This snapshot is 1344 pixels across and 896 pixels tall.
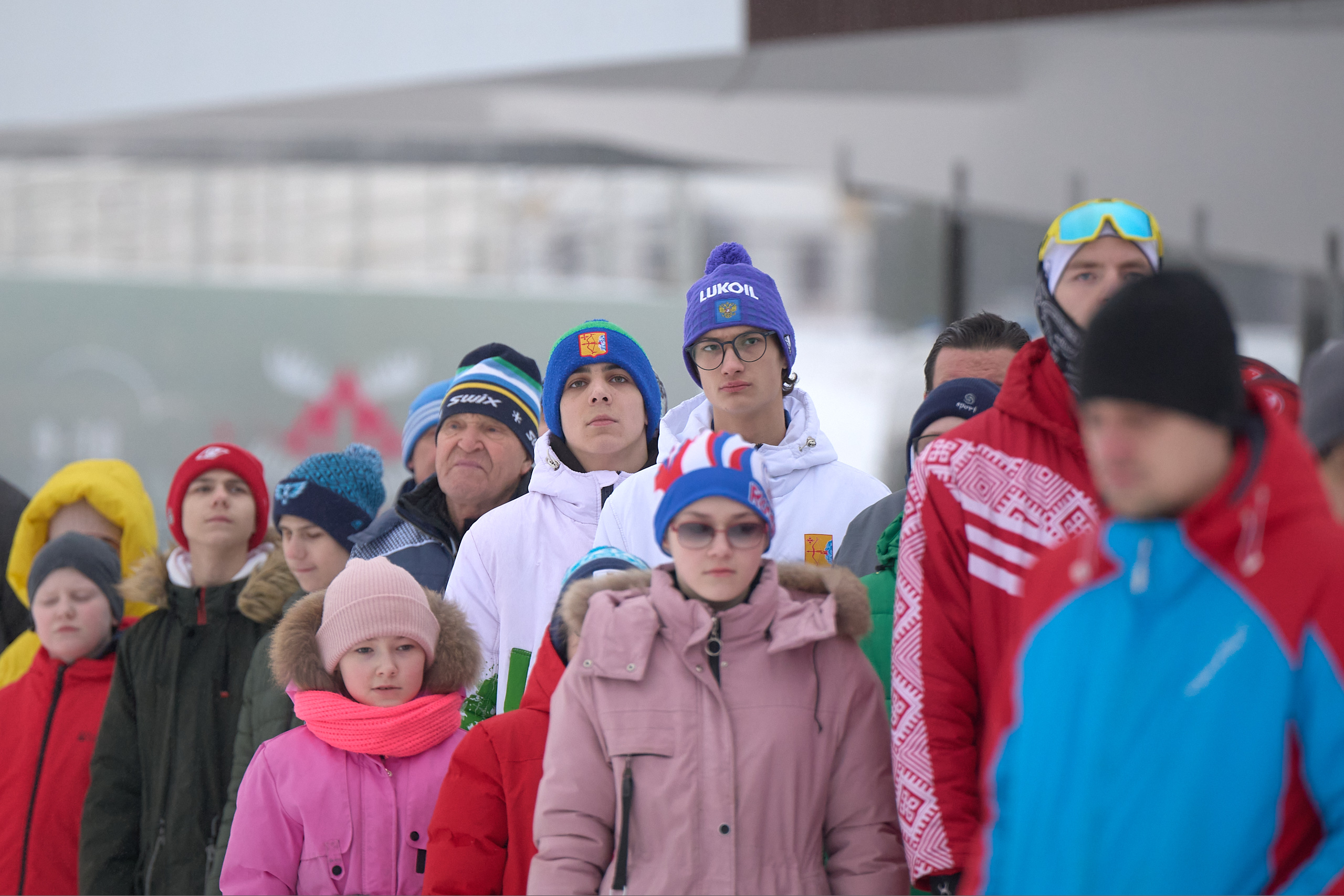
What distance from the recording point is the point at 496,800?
2.54 meters

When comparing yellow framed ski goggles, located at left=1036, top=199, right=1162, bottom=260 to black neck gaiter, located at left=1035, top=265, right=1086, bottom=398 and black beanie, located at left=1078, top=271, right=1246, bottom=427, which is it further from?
black beanie, located at left=1078, top=271, right=1246, bottom=427

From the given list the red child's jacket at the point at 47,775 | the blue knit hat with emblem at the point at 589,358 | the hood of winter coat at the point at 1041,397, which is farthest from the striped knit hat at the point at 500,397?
the hood of winter coat at the point at 1041,397

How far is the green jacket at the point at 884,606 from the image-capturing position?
2.51 meters

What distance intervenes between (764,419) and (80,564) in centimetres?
225

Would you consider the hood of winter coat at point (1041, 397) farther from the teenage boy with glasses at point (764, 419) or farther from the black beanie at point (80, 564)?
the black beanie at point (80, 564)

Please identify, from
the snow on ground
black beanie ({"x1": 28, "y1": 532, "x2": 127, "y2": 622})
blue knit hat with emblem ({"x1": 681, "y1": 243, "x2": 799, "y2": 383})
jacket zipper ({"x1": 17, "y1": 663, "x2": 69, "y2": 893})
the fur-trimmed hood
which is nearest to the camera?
the fur-trimmed hood

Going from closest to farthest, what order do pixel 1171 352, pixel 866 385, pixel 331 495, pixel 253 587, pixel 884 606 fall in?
pixel 1171 352
pixel 884 606
pixel 253 587
pixel 331 495
pixel 866 385

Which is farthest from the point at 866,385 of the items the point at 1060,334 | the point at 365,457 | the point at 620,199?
the point at 1060,334

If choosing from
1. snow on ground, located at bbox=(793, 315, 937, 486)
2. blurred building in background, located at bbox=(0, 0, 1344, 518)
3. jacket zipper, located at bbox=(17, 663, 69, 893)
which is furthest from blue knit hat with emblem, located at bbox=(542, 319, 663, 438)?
snow on ground, located at bbox=(793, 315, 937, 486)

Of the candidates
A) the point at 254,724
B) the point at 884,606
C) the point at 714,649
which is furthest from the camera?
the point at 254,724

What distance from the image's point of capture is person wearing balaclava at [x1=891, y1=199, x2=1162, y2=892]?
2033mm

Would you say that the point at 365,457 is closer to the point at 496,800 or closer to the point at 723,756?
the point at 496,800

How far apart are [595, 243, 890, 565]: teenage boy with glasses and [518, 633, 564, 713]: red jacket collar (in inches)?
12.3

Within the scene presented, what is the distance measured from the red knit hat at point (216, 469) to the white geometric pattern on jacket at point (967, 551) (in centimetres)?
→ 248
